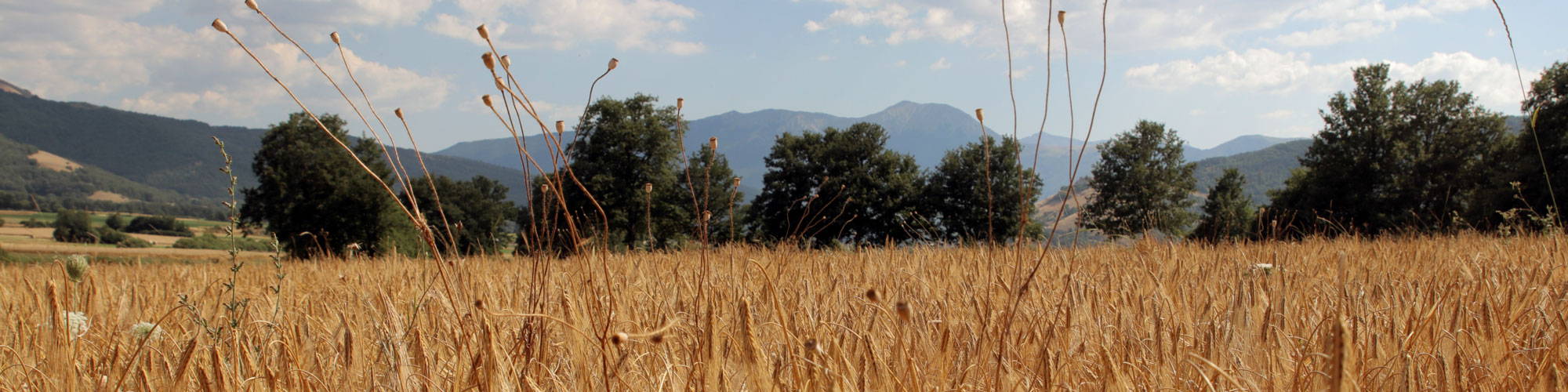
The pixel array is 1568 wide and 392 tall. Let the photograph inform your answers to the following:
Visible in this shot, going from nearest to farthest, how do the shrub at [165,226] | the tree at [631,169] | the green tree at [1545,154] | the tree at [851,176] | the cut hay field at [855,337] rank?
the cut hay field at [855,337] < the green tree at [1545,154] < the shrub at [165,226] < the tree at [631,169] < the tree at [851,176]

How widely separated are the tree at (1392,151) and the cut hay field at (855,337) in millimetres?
44557

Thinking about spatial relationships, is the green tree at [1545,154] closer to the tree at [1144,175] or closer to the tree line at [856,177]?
the tree line at [856,177]

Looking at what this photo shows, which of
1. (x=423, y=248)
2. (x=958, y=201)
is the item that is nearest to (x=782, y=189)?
(x=958, y=201)

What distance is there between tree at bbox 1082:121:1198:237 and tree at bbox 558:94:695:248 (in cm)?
2843

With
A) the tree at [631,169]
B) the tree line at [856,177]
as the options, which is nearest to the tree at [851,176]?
the tree line at [856,177]

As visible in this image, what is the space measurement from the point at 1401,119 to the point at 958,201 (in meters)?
24.4

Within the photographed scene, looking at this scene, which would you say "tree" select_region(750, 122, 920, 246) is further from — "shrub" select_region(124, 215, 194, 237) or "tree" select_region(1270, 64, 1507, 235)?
"shrub" select_region(124, 215, 194, 237)

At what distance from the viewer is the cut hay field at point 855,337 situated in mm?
1525

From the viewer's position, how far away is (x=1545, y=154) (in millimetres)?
30344

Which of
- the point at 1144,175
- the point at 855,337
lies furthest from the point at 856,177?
the point at 855,337

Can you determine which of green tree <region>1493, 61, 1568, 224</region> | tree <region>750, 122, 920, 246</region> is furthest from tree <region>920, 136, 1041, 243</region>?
green tree <region>1493, 61, 1568, 224</region>

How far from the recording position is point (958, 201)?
49281 millimetres

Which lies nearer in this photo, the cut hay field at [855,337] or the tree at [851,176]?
the cut hay field at [855,337]

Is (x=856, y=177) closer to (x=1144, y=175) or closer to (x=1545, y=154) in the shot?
(x=1144, y=175)
